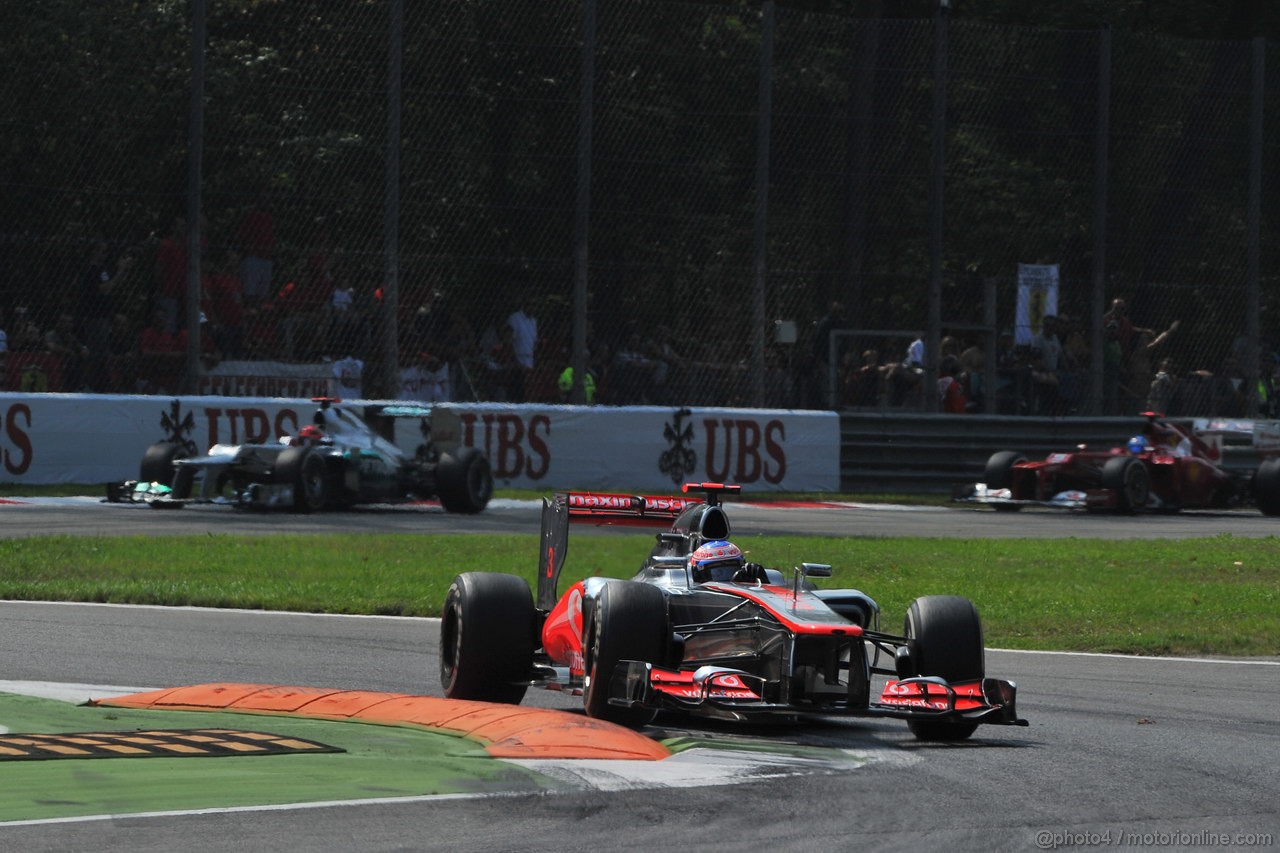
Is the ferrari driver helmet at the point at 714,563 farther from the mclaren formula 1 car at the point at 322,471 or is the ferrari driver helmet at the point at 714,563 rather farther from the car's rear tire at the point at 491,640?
the mclaren formula 1 car at the point at 322,471

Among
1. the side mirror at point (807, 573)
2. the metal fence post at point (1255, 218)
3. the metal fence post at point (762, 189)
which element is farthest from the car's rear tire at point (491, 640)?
the metal fence post at point (1255, 218)

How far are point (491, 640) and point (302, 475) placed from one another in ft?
36.2

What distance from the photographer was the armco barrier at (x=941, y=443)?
2348 centimetres

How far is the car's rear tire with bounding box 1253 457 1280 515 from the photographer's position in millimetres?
23016

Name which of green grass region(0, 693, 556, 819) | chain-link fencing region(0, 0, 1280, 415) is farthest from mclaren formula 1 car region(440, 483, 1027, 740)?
chain-link fencing region(0, 0, 1280, 415)

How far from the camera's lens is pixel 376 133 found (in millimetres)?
20359

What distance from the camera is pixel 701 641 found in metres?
8.05

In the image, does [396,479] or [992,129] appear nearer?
[396,479]

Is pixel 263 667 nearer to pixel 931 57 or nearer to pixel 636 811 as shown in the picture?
Result: pixel 636 811

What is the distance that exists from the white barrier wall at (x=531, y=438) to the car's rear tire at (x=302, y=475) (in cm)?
159

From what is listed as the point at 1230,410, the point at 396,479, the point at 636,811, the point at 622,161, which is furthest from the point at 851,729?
the point at 1230,410

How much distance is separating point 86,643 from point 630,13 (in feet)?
43.0

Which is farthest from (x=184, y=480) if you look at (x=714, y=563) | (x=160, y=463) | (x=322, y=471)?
(x=714, y=563)

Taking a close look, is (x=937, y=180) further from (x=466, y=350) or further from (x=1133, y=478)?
(x=466, y=350)
